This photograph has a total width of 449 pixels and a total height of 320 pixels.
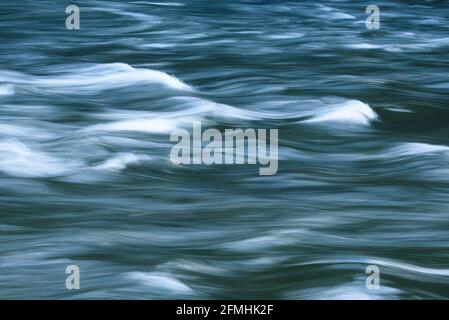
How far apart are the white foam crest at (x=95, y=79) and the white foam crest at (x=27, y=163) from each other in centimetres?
188

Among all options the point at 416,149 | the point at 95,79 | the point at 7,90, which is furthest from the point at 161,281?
the point at 95,79

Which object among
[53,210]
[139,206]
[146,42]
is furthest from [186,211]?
[146,42]

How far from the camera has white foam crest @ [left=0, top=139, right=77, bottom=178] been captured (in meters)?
6.54

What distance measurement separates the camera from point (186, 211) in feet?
19.3

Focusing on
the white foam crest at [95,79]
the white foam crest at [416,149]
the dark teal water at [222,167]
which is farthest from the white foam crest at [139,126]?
the white foam crest at [416,149]

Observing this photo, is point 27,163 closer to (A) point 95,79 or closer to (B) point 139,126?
(B) point 139,126

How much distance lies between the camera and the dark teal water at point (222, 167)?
502 cm

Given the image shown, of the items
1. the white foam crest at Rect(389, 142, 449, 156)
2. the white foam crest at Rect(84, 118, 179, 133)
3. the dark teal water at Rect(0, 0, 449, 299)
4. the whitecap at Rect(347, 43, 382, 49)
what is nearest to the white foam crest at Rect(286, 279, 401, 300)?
the dark teal water at Rect(0, 0, 449, 299)

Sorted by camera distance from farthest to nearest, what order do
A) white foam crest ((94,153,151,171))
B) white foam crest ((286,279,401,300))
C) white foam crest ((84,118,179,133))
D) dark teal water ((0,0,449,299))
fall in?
white foam crest ((84,118,179,133)), white foam crest ((94,153,151,171)), dark teal water ((0,0,449,299)), white foam crest ((286,279,401,300))

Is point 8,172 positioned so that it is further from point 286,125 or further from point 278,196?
point 286,125

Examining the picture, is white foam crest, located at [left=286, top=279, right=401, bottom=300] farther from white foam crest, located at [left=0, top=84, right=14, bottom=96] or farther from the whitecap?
the whitecap

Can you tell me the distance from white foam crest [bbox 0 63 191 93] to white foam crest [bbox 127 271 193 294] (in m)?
4.17

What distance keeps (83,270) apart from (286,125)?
10.6ft

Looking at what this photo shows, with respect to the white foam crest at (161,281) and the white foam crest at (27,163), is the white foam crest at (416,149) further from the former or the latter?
the white foam crest at (161,281)
